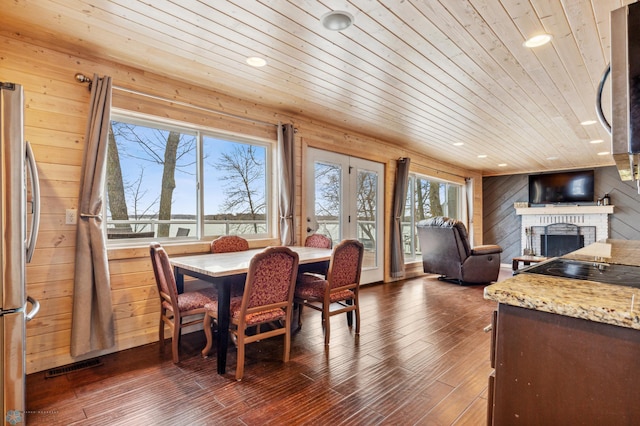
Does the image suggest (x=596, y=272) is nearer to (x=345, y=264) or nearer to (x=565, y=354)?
(x=565, y=354)

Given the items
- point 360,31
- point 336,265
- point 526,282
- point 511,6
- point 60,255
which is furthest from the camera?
point 336,265

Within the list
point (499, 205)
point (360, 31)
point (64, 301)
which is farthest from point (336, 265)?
point (499, 205)

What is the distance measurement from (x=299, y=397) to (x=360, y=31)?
7.80 feet

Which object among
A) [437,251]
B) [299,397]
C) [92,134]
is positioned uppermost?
[92,134]

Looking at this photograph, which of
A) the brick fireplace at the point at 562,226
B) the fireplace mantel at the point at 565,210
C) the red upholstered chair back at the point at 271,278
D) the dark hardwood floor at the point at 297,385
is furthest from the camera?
the brick fireplace at the point at 562,226

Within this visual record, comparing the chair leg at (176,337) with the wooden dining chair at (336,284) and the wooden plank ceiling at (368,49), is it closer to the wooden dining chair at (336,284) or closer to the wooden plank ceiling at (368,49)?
the wooden dining chair at (336,284)

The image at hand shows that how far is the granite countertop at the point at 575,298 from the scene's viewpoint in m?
0.76

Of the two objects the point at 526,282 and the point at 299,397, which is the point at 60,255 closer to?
the point at 299,397

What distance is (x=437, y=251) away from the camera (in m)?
5.68

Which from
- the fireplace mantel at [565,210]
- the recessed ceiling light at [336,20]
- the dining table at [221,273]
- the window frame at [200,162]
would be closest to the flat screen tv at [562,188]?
the fireplace mantel at [565,210]

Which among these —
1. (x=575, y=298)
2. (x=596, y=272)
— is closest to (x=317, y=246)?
(x=596, y=272)

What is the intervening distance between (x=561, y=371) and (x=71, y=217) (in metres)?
3.03

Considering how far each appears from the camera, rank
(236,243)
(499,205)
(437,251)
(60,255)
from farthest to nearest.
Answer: (499,205) < (437,251) < (236,243) < (60,255)

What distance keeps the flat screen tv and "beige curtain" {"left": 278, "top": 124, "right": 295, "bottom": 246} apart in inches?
262
